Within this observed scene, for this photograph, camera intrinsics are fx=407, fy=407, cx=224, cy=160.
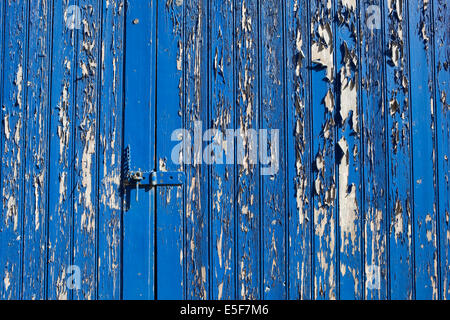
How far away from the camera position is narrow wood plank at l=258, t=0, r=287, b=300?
1715 mm

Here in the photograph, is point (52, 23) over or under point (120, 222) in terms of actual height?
over

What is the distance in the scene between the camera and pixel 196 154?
5.69 feet

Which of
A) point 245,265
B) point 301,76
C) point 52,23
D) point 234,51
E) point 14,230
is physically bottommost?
point 245,265

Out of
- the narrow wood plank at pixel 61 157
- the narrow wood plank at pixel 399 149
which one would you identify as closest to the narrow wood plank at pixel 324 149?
the narrow wood plank at pixel 399 149

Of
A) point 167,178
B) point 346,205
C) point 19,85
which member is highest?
point 19,85

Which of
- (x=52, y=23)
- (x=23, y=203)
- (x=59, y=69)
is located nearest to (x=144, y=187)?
(x=23, y=203)

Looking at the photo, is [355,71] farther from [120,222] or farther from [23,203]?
[23,203]

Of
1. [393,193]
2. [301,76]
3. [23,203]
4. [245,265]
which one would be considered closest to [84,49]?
[23,203]

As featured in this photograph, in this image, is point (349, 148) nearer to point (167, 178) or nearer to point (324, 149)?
point (324, 149)

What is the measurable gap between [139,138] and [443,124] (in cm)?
130

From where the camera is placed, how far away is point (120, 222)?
5.61ft

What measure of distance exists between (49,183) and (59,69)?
19.1 inches

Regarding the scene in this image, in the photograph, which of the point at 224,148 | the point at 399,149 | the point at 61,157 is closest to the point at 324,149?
the point at 399,149

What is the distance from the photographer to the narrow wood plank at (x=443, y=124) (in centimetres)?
172
